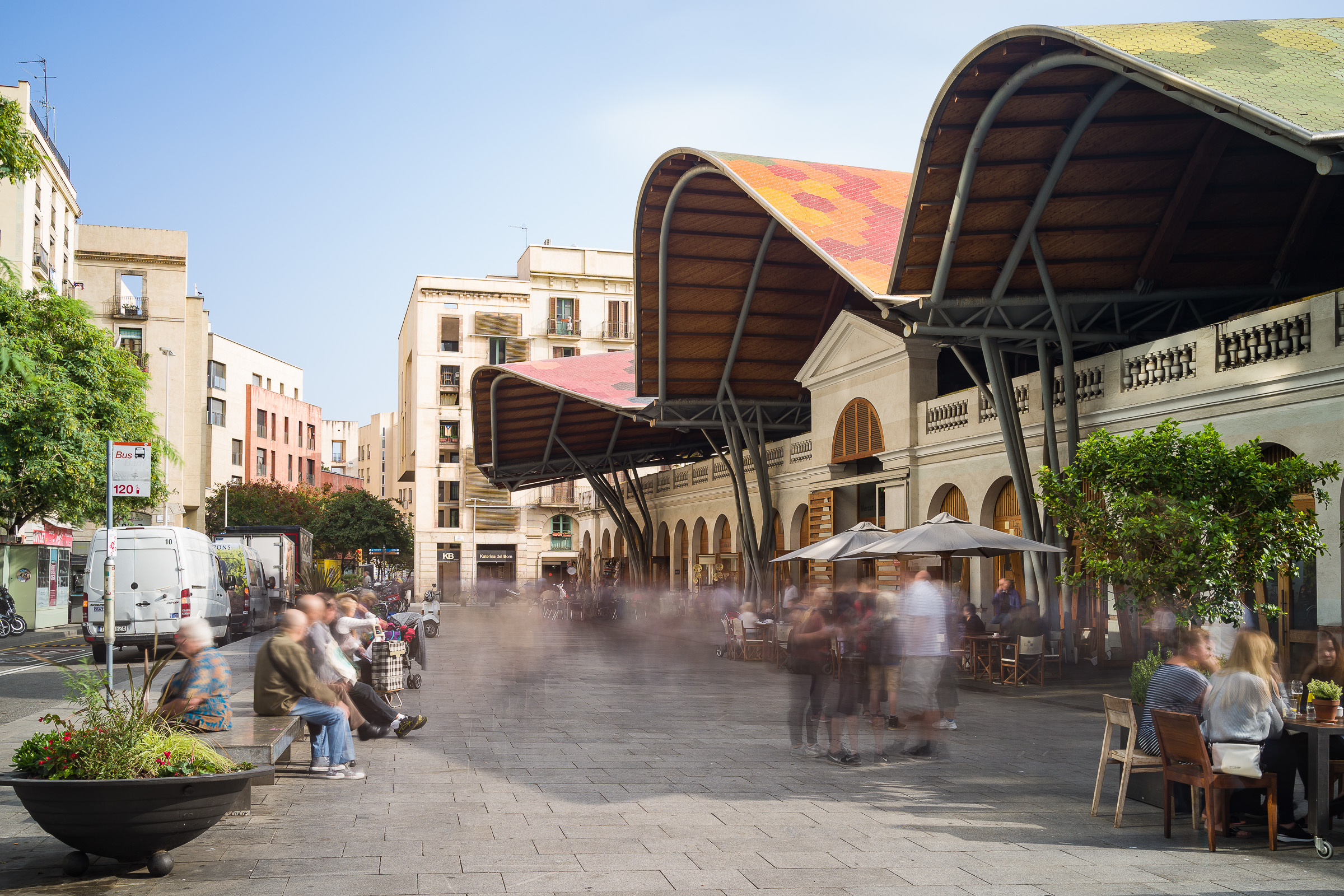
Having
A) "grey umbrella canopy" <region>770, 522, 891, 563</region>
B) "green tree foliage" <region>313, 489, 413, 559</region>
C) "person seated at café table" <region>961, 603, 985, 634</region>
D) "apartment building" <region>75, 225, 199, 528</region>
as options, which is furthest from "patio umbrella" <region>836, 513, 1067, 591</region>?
"green tree foliage" <region>313, 489, 413, 559</region>

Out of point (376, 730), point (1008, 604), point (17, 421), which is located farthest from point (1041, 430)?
point (17, 421)

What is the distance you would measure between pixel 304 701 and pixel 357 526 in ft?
208

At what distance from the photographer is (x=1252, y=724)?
7086mm

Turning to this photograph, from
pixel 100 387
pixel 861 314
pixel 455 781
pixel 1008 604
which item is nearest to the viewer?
pixel 455 781

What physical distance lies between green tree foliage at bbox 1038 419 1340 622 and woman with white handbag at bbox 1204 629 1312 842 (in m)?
4.00

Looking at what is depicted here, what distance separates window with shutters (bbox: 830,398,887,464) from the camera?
25641 millimetres

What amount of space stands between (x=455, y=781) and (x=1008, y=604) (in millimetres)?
12249

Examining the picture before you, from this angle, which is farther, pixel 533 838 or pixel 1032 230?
pixel 1032 230

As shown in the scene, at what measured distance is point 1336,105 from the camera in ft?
38.2

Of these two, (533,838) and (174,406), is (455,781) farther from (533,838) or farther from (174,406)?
(174,406)

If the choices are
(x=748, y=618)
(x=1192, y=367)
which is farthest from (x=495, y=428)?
(x=1192, y=367)

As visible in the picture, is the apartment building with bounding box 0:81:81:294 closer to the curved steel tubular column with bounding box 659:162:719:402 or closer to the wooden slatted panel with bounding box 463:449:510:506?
the curved steel tubular column with bounding box 659:162:719:402

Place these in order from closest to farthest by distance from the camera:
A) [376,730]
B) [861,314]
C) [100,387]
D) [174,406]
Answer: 1. [376,730]
2. [861,314]
3. [100,387]
4. [174,406]

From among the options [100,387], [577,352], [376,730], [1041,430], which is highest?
[577,352]
